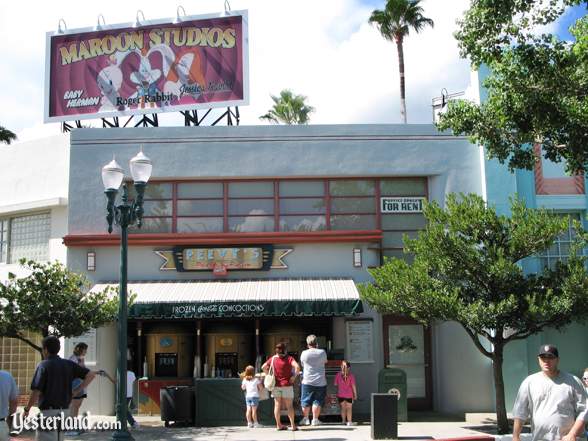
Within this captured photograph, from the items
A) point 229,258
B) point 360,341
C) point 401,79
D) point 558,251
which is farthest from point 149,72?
point 401,79

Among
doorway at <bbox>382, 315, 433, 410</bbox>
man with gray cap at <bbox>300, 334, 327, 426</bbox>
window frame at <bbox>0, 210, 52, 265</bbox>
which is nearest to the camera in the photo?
man with gray cap at <bbox>300, 334, 327, 426</bbox>

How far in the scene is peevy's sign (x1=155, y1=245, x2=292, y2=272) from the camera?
1731 centimetres

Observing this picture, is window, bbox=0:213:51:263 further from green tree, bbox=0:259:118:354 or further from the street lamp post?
the street lamp post

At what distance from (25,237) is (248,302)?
253 inches

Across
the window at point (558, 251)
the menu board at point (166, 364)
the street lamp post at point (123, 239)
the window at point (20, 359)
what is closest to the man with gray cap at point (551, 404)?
the street lamp post at point (123, 239)

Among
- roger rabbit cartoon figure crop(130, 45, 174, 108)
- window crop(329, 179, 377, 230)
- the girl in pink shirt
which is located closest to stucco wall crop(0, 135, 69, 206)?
roger rabbit cartoon figure crop(130, 45, 174, 108)

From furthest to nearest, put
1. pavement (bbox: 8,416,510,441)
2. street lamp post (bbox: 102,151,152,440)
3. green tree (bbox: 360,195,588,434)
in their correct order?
green tree (bbox: 360,195,588,434) < pavement (bbox: 8,416,510,441) < street lamp post (bbox: 102,151,152,440)

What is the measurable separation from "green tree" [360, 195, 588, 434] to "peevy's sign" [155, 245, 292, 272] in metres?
3.48

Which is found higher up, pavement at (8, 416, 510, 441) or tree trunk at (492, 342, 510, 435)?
tree trunk at (492, 342, 510, 435)

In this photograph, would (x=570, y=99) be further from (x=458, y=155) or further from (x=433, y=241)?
(x=458, y=155)

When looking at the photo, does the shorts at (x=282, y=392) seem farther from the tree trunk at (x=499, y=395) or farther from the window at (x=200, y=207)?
the window at (x=200, y=207)

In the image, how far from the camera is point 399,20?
112ft

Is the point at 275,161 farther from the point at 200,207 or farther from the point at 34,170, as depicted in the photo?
the point at 34,170

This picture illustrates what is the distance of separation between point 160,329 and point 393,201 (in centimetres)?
618
